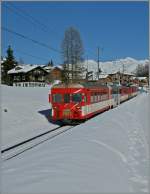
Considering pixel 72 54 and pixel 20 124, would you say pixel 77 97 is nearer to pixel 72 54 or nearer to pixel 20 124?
pixel 20 124

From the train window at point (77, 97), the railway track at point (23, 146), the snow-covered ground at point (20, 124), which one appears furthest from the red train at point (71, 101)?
the railway track at point (23, 146)

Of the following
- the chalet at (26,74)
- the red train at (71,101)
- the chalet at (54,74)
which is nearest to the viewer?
the red train at (71,101)

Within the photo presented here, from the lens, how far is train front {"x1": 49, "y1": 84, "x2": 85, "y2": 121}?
21344 millimetres

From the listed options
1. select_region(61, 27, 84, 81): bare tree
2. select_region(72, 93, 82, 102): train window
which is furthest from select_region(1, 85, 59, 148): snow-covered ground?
select_region(61, 27, 84, 81): bare tree


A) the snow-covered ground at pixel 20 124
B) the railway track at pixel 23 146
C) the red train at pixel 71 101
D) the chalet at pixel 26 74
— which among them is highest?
the chalet at pixel 26 74

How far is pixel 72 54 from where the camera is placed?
201ft

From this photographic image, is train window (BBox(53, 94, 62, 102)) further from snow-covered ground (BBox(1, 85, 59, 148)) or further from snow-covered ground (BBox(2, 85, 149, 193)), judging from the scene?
snow-covered ground (BBox(2, 85, 149, 193))

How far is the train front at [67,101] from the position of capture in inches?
840

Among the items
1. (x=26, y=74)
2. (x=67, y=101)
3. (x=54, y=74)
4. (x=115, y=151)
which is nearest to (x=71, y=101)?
(x=67, y=101)

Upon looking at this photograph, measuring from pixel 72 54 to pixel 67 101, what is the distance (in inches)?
1597

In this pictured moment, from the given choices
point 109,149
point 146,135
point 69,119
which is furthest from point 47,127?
point 109,149

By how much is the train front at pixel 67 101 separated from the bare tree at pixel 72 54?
39095 mm

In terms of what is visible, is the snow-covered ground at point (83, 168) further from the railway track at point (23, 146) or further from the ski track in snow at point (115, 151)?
the railway track at point (23, 146)

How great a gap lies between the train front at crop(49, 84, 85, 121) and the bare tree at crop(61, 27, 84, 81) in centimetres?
3910
